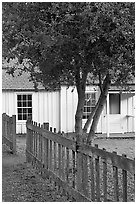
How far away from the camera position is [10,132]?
14531 millimetres

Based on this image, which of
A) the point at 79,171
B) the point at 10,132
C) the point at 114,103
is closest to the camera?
the point at 79,171

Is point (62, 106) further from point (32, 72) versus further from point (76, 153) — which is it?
point (76, 153)

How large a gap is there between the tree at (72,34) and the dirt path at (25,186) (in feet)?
4.32

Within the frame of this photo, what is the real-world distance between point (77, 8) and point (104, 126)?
1738 centimetres

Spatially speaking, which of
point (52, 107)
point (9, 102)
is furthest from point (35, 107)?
point (9, 102)

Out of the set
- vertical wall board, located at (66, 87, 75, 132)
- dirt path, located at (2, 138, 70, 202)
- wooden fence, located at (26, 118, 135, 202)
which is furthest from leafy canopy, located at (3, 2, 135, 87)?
vertical wall board, located at (66, 87, 75, 132)

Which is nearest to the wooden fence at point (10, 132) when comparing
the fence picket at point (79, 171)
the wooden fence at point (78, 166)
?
the wooden fence at point (78, 166)

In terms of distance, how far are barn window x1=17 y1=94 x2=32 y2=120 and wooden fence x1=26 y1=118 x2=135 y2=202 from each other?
12.9m

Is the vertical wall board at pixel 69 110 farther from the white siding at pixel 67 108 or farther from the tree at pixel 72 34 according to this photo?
the tree at pixel 72 34

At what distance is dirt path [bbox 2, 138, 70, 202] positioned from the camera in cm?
739

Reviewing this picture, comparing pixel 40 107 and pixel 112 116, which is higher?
pixel 40 107

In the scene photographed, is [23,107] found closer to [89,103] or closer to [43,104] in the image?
[43,104]

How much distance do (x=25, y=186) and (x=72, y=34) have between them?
3164 millimetres

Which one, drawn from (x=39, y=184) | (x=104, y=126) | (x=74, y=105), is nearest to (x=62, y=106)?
(x=74, y=105)
